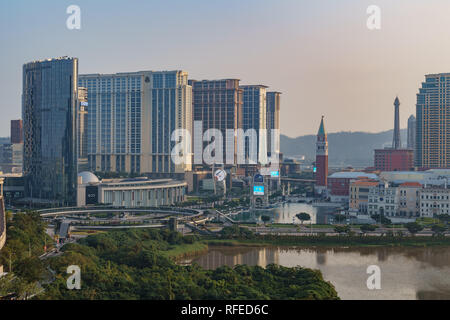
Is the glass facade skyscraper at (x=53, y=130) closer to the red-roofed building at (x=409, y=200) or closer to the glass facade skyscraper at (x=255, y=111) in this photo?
the red-roofed building at (x=409, y=200)

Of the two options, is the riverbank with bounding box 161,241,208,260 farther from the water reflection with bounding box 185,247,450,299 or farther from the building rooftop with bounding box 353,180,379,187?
the building rooftop with bounding box 353,180,379,187

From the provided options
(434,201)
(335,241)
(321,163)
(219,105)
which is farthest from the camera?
(219,105)

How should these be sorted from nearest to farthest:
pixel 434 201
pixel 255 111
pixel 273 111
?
pixel 434 201, pixel 255 111, pixel 273 111

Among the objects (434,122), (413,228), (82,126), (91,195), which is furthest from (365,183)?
(434,122)

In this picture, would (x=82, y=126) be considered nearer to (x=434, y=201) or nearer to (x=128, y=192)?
(x=128, y=192)

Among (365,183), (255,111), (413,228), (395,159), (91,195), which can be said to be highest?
(255,111)

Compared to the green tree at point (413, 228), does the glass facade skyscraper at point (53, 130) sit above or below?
above

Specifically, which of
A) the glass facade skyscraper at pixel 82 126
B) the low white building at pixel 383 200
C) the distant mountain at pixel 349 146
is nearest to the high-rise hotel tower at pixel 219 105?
the glass facade skyscraper at pixel 82 126
